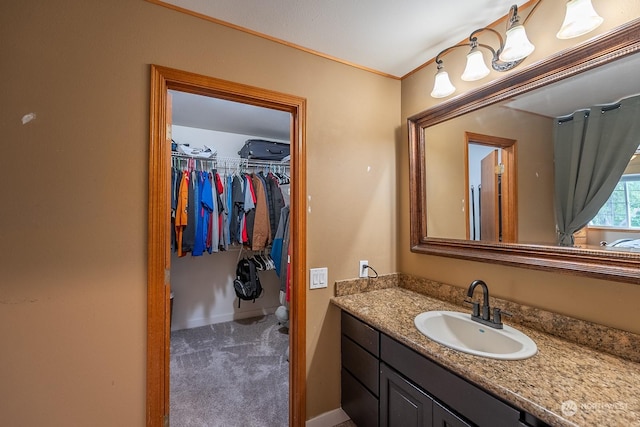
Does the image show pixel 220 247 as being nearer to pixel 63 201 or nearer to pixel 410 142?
pixel 63 201

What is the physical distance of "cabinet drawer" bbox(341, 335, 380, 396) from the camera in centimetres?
137

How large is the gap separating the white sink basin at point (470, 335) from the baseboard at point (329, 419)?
2.89ft

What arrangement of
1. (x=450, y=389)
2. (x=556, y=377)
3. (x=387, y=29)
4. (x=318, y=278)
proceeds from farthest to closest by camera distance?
(x=318, y=278), (x=387, y=29), (x=450, y=389), (x=556, y=377)

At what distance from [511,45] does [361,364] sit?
5.50ft

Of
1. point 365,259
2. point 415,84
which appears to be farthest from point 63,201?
point 415,84

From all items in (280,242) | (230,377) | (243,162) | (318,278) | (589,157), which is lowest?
(230,377)

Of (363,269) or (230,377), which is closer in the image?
(363,269)

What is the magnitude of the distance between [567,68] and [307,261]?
4.79 feet

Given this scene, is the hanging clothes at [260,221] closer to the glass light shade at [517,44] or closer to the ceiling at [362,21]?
the ceiling at [362,21]

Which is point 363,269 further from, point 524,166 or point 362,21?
point 362,21

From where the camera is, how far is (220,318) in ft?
10.7

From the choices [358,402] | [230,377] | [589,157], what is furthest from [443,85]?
[230,377]

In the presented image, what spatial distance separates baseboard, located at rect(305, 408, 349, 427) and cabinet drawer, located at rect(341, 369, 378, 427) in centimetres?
7

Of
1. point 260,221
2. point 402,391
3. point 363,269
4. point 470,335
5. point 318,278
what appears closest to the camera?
point 402,391
